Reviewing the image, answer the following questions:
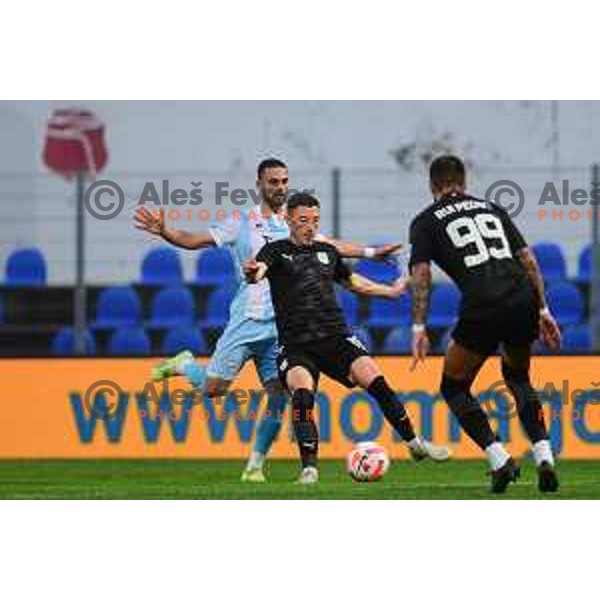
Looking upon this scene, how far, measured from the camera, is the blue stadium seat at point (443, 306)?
18.8 meters

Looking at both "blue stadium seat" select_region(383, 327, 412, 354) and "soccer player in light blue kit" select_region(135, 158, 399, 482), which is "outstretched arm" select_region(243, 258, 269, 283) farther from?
"blue stadium seat" select_region(383, 327, 412, 354)

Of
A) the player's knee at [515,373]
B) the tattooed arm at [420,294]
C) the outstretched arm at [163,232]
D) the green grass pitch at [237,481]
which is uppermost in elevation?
the outstretched arm at [163,232]

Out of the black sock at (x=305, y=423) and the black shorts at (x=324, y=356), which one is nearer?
the black sock at (x=305, y=423)

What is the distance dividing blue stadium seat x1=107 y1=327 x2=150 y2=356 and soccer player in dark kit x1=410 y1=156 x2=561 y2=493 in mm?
8687

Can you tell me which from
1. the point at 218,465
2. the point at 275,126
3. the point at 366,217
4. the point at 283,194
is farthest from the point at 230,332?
the point at 275,126

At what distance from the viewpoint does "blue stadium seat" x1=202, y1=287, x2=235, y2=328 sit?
61.9ft

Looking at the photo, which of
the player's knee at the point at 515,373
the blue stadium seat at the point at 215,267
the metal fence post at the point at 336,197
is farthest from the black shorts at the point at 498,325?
the blue stadium seat at the point at 215,267

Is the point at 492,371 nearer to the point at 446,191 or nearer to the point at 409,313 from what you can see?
the point at 409,313

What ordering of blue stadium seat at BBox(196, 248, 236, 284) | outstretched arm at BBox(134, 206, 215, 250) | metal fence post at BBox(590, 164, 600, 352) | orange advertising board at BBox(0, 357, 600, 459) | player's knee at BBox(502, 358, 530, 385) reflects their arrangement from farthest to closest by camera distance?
blue stadium seat at BBox(196, 248, 236, 284), metal fence post at BBox(590, 164, 600, 352), orange advertising board at BBox(0, 357, 600, 459), outstretched arm at BBox(134, 206, 215, 250), player's knee at BBox(502, 358, 530, 385)

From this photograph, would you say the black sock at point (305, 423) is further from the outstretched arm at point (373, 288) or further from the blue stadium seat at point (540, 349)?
the blue stadium seat at point (540, 349)

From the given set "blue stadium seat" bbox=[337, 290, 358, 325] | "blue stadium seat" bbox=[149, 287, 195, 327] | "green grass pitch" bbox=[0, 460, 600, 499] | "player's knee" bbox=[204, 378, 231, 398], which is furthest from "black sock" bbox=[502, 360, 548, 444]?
"blue stadium seat" bbox=[149, 287, 195, 327]

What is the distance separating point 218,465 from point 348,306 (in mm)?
→ 3740

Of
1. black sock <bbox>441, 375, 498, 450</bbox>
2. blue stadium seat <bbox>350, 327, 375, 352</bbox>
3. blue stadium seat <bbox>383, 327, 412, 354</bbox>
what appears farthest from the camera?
blue stadium seat <bbox>383, 327, 412, 354</bbox>

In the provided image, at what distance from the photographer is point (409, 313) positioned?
61.7ft
